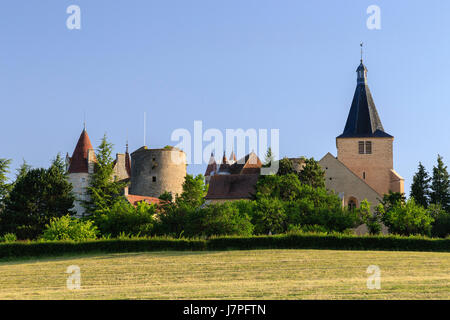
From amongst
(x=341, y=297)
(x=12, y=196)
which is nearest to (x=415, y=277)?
(x=341, y=297)

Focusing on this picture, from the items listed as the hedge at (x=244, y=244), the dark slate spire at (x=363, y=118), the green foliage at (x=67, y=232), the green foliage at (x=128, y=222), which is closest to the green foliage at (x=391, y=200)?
the dark slate spire at (x=363, y=118)

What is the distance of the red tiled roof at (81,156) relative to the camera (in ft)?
245

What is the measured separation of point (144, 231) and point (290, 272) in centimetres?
2160

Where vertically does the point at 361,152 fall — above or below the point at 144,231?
above

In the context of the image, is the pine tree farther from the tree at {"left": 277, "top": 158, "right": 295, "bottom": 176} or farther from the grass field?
the grass field

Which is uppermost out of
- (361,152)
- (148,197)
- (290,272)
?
(361,152)

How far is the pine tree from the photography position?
63438 mm

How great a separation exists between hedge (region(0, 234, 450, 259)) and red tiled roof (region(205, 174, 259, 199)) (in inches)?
1124

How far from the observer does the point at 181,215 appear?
1828 inches

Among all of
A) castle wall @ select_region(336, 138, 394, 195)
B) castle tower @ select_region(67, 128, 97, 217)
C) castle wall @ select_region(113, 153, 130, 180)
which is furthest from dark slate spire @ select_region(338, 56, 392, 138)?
castle wall @ select_region(113, 153, 130, 180)

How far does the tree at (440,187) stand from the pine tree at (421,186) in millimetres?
535
